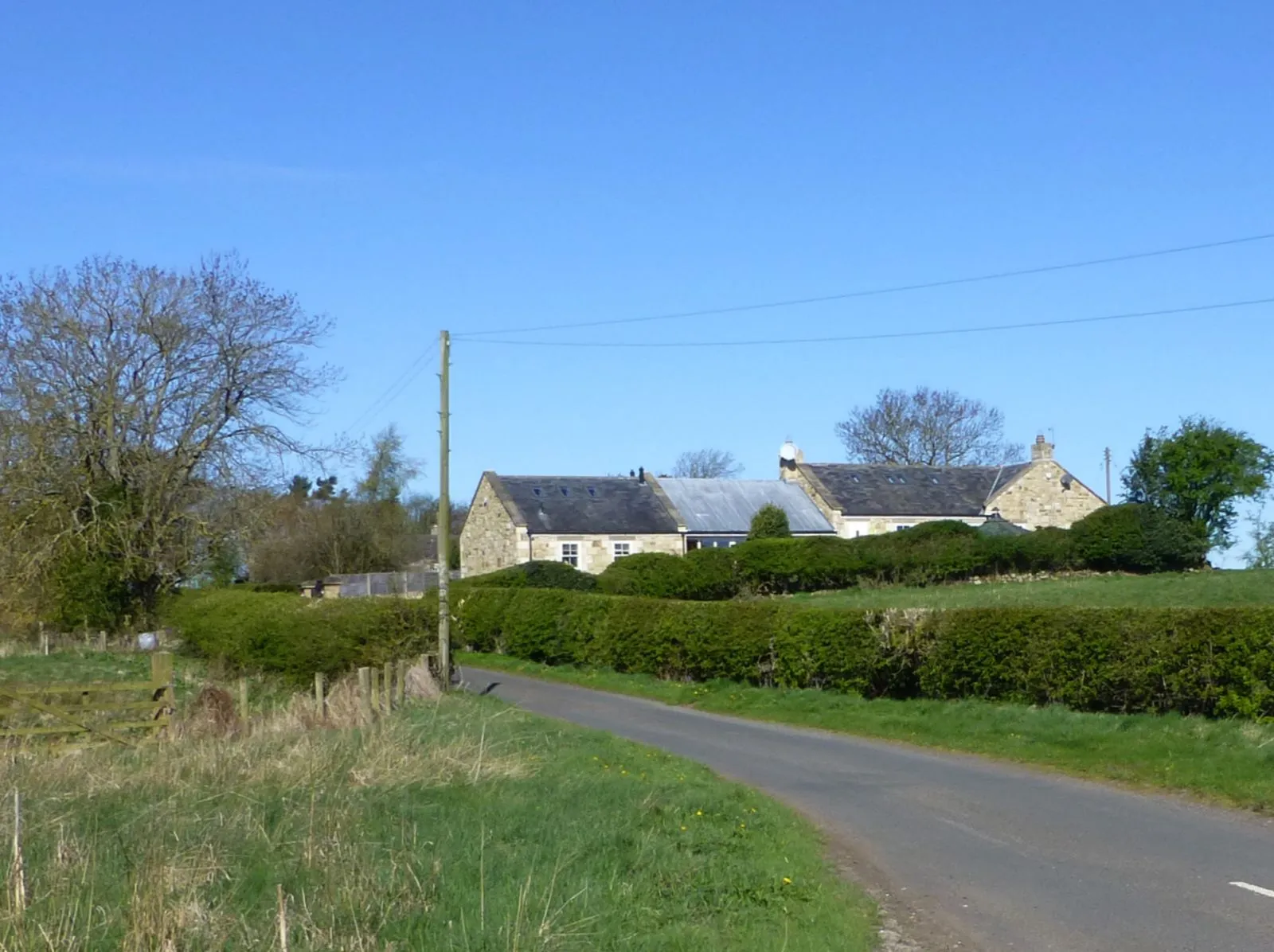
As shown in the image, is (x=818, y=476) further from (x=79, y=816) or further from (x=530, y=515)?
(x=79, y=816)

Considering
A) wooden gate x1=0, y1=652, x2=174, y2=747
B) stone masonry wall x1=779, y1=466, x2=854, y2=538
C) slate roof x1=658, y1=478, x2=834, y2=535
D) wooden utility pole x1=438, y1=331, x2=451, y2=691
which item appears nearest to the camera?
wooden gate x1=0, y1=652, x2=174, y2=747

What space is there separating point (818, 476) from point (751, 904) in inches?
2367

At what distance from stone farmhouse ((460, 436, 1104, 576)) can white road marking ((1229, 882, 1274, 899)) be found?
169ft

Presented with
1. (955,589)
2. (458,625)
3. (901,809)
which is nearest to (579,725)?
(901,809)

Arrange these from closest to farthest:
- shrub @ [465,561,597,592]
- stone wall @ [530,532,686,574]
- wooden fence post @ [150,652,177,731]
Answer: wooden fence post @ [150,652,177,731] → shrub @ [465,561,597,592] → stone wall @ [530,532,686,574]

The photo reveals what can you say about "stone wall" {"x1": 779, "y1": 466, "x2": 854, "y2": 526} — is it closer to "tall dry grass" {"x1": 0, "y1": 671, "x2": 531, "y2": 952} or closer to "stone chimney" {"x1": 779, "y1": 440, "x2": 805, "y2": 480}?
"stone chimney" {"x1": 779, "y1": 440, "x2": 805, "y2": 480}

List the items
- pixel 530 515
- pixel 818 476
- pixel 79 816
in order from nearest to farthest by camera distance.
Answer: pixel 79 816 → pixel 530 515 → pixel 818 476

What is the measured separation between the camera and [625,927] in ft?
26.0

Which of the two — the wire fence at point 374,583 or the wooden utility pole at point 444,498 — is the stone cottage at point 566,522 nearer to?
the wire fence at point 374,583

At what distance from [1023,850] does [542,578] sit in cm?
4074

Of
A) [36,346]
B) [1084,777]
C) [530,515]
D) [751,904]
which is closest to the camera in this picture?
[751,904]

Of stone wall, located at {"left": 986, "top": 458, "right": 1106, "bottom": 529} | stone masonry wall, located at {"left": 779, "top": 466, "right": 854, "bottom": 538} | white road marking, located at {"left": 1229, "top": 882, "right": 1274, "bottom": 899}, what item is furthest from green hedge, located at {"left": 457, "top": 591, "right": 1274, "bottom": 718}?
stone wall, located at {"left": 986, "top": 458, "right": 1106, "bottom": 529}

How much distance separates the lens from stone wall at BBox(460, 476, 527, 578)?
6150 cm

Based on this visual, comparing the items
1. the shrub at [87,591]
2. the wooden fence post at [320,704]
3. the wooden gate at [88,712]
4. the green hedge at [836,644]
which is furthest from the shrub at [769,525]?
the wooden gate at [88,712]
